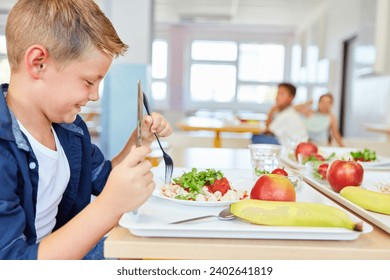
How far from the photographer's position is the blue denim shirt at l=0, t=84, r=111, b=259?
0.69 metres

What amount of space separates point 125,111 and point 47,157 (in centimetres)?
367

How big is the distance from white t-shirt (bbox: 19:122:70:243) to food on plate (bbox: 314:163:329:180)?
0.59 metres

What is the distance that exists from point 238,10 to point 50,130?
26.7 ft

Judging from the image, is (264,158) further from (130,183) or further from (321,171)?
(130,183)

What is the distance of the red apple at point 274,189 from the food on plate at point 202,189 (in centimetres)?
4

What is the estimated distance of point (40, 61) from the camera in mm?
822

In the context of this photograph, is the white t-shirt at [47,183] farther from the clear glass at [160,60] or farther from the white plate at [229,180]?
the clear glass at [160,60]

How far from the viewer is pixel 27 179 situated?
32.8 inches

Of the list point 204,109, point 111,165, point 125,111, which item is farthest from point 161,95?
point 111,165

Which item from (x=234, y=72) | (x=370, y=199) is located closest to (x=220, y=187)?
(x=370, y=199)

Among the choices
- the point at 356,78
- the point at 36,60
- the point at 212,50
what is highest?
the point at 212,50

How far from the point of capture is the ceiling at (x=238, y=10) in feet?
26.2

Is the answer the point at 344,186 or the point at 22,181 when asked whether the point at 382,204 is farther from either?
the point at 22,181

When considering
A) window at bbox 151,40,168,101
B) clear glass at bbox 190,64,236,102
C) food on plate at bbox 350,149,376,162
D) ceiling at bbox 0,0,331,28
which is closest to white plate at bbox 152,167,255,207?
food on plate at bbox 350,149,376,162
